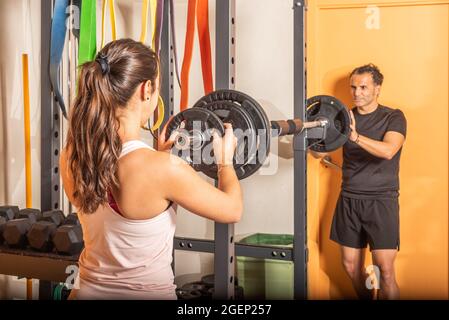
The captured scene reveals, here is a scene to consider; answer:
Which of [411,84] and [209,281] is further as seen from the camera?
[411,84]

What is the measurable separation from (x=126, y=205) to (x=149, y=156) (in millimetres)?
112

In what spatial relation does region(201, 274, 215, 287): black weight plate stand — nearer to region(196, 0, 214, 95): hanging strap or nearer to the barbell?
region(196, 0, 214, 95): hanging strap

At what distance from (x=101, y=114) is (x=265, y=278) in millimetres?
1599

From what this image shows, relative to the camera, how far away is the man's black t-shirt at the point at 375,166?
8.51 ft

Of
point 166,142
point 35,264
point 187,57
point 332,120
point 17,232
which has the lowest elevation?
point 35,264

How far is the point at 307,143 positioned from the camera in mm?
2174

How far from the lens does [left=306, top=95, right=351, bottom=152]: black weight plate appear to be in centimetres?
220

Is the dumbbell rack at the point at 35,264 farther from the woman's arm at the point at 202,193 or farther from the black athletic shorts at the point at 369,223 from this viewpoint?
the black athletic shorts at the point at 369,223

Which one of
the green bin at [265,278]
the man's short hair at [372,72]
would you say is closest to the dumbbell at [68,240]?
the green bin at [265,278]

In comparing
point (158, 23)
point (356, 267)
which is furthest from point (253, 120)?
point (356, 267)

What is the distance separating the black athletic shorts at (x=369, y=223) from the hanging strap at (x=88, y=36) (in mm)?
1479

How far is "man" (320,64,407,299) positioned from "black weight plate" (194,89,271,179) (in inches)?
52.5

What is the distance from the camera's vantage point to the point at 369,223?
259cm

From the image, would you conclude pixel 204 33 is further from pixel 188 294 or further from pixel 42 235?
pixel 188 294
